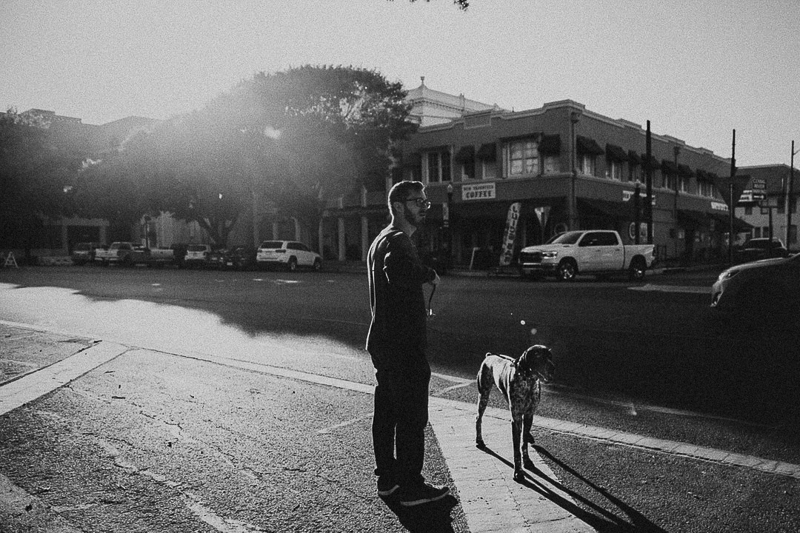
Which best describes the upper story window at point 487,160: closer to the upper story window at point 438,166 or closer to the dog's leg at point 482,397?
the upper story window at point 438,166

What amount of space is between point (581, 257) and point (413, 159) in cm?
1803

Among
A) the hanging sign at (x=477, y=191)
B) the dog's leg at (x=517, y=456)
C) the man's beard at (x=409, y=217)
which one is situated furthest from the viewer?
the hanging sign at (x=477, y=191)

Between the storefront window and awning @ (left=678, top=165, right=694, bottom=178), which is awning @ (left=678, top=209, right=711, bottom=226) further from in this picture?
the storefront window

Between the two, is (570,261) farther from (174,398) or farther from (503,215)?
(174,398)

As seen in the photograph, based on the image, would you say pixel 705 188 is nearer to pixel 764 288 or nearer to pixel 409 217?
pixel 764 288

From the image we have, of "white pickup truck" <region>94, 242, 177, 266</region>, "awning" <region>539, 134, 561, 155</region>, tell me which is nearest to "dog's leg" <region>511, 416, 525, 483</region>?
"awning" <region>539, 134, 561, 155</region>

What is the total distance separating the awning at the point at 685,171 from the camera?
151 feet

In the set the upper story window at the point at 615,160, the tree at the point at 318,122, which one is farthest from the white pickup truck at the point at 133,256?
the upper story window at the point at 615,160

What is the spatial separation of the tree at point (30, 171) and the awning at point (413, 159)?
100ft

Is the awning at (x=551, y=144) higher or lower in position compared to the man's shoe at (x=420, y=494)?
higher

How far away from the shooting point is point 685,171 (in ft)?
152

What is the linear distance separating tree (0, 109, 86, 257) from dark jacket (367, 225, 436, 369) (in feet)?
174

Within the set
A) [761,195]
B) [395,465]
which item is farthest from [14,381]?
[761,195]

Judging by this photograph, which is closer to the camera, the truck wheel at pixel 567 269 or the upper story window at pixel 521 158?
the truck wheel at pixel 567 269
